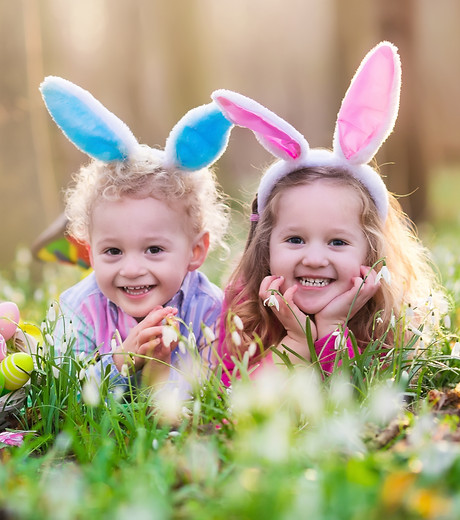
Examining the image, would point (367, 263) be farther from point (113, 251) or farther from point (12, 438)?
point (12, 438)

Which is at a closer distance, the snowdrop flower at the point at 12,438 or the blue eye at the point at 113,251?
the snowdrop flower at the point at 12,438

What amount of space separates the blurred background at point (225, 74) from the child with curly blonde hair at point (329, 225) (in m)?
0.76

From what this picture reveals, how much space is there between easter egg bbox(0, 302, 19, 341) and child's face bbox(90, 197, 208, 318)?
35 cm

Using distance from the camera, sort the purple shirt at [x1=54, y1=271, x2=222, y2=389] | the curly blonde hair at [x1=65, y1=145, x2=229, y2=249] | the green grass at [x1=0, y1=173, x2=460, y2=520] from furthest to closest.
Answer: the purple shirt at [x1=54, y1=271, x2=222, y2=389], the curly blonde hair at [x1=65, y1=145, x2=229, y2=249], the green grass at [x1=0, y1=173, x2=460, y2=520]

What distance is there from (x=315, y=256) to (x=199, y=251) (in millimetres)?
590

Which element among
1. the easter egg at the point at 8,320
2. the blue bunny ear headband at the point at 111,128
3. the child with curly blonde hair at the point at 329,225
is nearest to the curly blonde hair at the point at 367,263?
the child with curly blonde hair at the point at 329,225

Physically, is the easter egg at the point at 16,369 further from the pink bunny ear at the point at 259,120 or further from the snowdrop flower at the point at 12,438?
the pink bunny ear at the point at 259,120

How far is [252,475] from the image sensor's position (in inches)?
57.1

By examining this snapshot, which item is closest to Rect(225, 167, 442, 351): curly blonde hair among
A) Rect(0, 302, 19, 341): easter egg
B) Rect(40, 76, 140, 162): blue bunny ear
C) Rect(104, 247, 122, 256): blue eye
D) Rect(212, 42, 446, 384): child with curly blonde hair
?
Rect(212, 42, 446, 384): child with curly blonde hair

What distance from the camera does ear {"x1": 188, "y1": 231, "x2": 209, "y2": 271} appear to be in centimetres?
299

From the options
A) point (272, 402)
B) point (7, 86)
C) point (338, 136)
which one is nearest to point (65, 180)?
point (7, 86)

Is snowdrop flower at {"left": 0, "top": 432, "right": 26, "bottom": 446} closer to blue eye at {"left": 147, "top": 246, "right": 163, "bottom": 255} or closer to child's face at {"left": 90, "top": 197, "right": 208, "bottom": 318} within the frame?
child's face at {"left": 90, "top": 197, "right": 208, "bottom": 318}

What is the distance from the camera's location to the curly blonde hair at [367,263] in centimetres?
274

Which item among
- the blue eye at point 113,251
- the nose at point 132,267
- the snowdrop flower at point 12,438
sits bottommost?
the snowdrop flower at point 12,438
